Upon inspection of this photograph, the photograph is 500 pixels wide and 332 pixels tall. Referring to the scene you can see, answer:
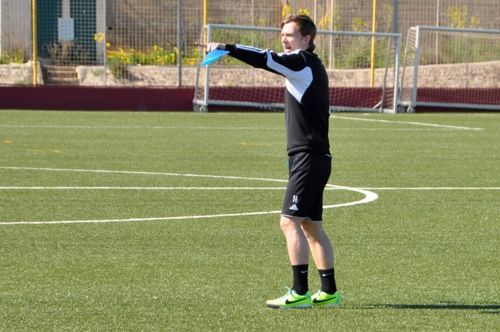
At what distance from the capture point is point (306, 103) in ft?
23.1

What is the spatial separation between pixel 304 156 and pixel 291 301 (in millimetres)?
826

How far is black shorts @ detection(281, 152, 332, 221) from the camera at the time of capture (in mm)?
7035

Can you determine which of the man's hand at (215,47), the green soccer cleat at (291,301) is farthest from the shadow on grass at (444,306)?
the man's hand at (215,47)

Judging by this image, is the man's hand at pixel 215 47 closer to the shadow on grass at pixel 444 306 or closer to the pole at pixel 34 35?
the shadow on grass at pixel 444 306

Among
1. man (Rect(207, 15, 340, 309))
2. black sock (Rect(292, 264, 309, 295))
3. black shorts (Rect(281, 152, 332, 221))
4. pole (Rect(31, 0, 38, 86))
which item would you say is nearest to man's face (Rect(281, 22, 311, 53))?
man (Rect(207, 15, 340, 309))

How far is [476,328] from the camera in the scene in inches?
253

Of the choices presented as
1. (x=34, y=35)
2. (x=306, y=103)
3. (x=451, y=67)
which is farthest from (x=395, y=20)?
(x=306, y=103)

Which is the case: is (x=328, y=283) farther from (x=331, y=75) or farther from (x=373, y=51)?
(x=373, y=51)

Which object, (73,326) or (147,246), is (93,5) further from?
(73,326)

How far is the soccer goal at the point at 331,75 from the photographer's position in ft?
96.3

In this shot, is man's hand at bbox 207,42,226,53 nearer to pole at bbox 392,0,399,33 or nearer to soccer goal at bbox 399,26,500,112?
soccer goal at bbox 399,26,500,112

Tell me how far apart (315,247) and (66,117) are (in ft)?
61.5

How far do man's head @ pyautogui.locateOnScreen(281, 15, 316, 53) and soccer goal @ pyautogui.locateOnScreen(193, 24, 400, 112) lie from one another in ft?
70.2

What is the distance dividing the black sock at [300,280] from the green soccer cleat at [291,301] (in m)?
0.03
